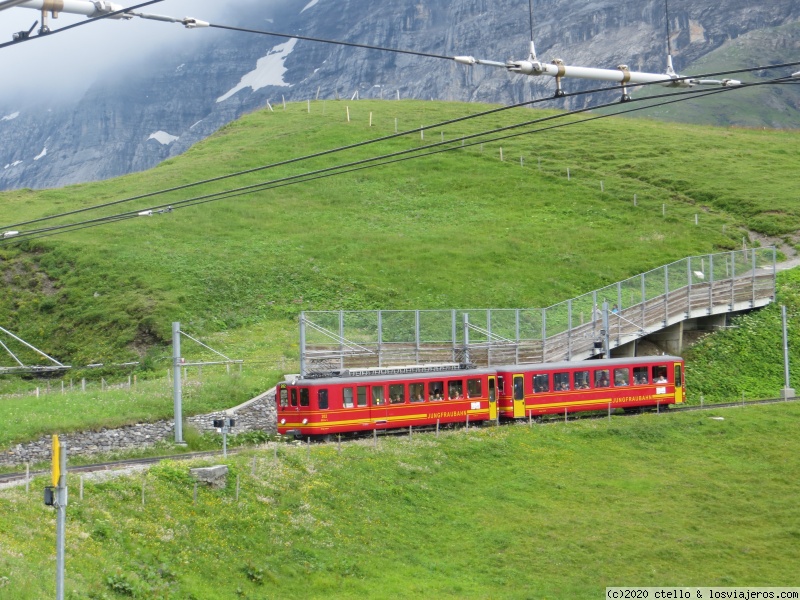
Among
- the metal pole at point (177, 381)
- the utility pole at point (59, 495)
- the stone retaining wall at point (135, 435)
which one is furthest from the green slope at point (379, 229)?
the utility pole at point (59, 495)

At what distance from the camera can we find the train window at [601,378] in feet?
163

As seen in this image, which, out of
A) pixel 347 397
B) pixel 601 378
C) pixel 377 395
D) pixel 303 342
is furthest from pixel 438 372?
pixel 601 378

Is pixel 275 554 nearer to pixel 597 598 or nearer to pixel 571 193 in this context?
pixel 597 598

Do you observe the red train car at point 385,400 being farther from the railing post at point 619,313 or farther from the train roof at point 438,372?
the railing post at point 619,313

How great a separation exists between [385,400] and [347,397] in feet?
6.24

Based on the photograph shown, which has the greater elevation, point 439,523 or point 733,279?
point 733,279

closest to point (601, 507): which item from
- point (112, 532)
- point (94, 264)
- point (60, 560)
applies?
point (112, 532)

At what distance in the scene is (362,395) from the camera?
42.7m

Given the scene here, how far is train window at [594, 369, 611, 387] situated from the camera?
49.7 metres

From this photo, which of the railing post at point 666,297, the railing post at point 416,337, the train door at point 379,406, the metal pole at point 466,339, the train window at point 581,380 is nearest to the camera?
the train door at point 379,406

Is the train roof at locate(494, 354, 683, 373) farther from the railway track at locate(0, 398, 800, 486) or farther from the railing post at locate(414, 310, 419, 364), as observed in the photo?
the railing post at locate(414, 310, 419, 364)

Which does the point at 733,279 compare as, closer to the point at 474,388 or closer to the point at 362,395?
the point at 474,388

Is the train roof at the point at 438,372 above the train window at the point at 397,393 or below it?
above

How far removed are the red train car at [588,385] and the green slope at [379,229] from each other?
1568cm
